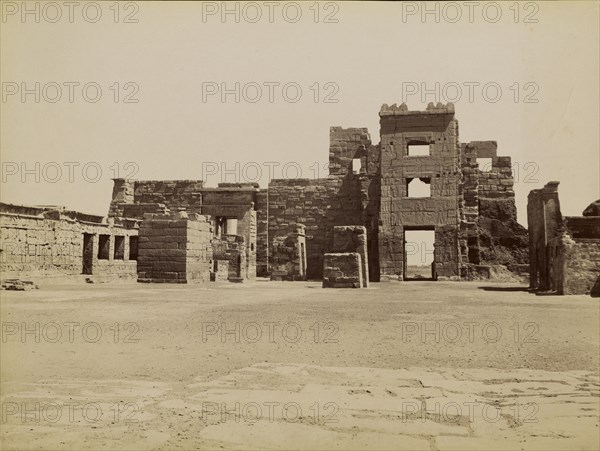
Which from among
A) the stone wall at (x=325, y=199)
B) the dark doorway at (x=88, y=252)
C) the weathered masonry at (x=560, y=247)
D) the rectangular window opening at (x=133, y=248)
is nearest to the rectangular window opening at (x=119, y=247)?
the rectangular window opening at (x=133, y=248)

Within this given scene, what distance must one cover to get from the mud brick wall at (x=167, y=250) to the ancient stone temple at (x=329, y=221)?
0.11 ft

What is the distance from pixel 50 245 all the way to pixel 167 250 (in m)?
4.09

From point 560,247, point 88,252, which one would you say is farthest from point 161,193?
point 560,247

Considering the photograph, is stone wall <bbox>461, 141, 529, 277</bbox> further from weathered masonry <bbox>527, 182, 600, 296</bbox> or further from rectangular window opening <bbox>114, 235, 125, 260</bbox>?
rectangular window opening <bbox>114, 235, 125, 260</bbox>

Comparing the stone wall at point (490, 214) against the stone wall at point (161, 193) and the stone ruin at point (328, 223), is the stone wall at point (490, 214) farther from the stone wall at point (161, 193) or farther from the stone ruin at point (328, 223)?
the stone wall at point (161, 193)

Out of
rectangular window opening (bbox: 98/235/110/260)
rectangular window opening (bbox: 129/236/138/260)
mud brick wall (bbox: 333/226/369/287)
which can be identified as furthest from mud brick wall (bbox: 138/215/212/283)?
rectangular window opening (bbox: 129/236/138/260)

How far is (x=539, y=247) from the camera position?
1783 centimetres

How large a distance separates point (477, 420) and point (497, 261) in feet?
80.3

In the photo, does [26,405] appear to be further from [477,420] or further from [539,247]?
[539,247]

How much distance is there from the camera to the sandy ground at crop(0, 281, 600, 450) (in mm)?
3789

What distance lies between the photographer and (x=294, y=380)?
17.2ft

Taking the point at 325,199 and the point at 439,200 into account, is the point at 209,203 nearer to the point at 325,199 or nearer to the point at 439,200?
the point at 325,199

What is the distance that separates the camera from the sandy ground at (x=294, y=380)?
3.79 meters

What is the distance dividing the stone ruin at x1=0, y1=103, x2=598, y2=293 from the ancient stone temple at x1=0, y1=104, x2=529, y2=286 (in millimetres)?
51
